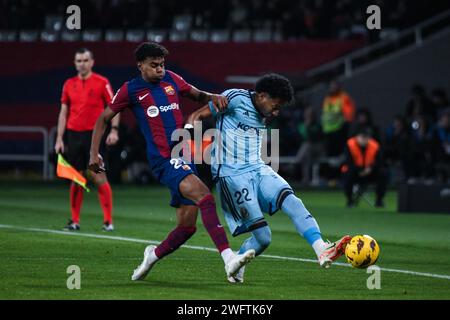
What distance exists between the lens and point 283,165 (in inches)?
1108

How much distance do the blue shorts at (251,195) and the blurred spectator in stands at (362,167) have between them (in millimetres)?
11381

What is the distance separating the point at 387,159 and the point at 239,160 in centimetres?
1656

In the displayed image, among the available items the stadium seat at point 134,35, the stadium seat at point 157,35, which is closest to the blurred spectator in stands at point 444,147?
the stadium seat at point 157,35

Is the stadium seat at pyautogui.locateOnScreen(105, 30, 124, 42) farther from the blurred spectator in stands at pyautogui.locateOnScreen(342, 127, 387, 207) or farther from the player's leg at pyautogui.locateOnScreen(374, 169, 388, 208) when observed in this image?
the player's leg at pyautogui.locateOnScreen(374, 169, 388, 208)

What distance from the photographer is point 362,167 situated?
21.9m

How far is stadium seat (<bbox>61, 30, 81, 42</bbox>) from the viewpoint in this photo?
31.1 m

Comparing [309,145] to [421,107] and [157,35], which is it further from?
[157,35]

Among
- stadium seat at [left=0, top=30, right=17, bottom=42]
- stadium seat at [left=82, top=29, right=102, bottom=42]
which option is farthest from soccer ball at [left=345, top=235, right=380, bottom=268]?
stadium seat at [left=0, top=30, right=17, bottom=42]

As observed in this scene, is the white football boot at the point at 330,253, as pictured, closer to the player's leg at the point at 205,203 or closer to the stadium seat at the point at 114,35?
the player's leg at the point at 205,203

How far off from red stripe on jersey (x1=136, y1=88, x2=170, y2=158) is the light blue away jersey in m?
0.49

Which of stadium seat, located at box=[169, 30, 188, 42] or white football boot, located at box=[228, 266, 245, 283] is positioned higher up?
stadium seat, located at box=[169, 30, 188, 42]

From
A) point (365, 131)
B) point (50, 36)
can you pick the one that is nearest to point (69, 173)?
point (365, 131)

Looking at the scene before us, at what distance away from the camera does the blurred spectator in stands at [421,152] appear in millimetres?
25344

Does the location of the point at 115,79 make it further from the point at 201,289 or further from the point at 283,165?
the point at 201,289
